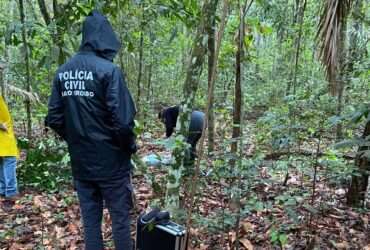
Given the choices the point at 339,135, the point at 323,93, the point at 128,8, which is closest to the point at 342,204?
the point at 339,135

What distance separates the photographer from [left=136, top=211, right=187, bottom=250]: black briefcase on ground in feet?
8.59

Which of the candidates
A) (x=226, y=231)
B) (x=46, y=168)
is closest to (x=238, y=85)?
(x=226, y=231)

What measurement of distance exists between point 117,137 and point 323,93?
176 cm

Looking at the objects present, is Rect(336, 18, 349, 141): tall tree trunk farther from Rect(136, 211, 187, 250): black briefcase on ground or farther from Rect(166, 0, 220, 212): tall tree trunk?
Rect(136, 211, 187, 250): black briefcase on ground

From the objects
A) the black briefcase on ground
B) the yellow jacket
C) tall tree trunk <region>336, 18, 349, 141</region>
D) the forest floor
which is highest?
tall tree trunk <region>336, 18, 349, 141</region>

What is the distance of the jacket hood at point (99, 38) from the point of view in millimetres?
3120

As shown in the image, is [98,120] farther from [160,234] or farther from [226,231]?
[226,231]

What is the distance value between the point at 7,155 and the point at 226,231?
3134mm

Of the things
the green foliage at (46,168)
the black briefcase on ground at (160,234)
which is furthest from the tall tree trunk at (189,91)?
the green foliage at (46,168)

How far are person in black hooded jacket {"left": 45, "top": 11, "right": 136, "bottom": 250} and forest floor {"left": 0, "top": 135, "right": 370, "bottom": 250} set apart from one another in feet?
2.70

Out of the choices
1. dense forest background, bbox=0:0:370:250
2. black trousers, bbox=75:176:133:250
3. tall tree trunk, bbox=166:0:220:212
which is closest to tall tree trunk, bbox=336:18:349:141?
dense forest background, bbox=0:0:370:250

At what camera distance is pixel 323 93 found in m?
3.46

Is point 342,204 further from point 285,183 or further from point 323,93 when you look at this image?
point 323,93

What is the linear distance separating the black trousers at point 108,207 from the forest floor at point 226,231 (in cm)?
57
